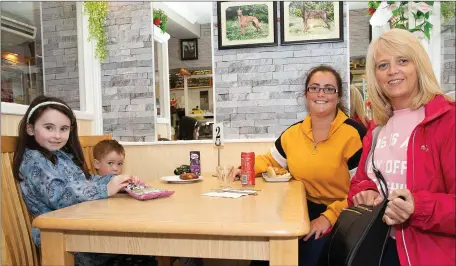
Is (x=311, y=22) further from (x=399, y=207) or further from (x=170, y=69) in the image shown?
(x=399, y=207)

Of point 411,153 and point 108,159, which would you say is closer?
point 411,153

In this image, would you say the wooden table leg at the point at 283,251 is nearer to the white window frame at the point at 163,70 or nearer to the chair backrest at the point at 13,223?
the chair backrest at the point at 13,223

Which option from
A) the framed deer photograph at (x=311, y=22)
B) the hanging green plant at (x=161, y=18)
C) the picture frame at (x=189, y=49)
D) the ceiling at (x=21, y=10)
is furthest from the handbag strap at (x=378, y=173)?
the ceiling at (x=21, y=10)

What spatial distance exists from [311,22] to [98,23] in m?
1.79

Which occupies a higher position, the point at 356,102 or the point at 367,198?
the point at 356,102

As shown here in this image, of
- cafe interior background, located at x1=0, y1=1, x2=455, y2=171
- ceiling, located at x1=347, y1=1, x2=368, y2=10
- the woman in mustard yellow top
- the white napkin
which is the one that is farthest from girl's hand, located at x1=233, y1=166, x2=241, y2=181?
ceiling, located at x1=347, y1=1, x2=368, y2=10

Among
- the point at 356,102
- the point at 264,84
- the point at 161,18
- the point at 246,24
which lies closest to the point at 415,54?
the point at 356,102

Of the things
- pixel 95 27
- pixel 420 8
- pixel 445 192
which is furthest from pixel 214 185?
pixel 95 27

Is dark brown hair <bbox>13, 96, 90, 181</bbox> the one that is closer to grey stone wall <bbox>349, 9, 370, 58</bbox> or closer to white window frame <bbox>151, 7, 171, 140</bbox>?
white window frame <bbox>151, 7, 171, 140</bbox>

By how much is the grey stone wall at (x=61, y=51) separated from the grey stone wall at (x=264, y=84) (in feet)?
4.02

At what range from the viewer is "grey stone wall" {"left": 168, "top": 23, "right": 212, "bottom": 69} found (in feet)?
9.74

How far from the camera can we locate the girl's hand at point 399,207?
1137 mm

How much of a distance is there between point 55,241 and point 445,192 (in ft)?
4.23

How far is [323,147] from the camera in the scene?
202cm
